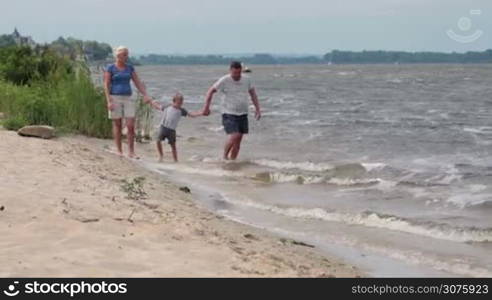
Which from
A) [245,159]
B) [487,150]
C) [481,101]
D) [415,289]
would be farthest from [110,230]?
[481,101]

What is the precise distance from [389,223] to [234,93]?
468 centimetres

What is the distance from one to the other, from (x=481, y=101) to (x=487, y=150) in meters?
18.7

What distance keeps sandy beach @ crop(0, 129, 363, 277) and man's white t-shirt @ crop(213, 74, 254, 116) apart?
11.6 feet

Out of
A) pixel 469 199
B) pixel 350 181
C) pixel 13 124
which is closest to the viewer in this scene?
pixel 469 199

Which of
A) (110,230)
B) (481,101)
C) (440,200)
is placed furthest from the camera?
(481,101)

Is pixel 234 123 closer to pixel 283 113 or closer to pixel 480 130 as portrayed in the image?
pixel 480 130

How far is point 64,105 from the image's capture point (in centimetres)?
1517

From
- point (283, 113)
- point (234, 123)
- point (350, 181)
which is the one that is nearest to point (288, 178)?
point (350, 181)

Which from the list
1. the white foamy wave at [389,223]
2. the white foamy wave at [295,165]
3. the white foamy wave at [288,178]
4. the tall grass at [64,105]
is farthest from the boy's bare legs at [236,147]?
the white foamy wave at [389,223]

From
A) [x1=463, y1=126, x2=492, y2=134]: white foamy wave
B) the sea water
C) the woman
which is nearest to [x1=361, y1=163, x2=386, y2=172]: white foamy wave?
the sea water

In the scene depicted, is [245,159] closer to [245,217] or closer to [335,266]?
[245,217]

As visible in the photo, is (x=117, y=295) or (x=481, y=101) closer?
(x=117, y=295)

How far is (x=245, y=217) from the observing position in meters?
9.09

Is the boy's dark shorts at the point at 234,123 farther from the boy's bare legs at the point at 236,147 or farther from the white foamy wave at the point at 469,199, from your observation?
the white foamy wave at the point at 469,199
